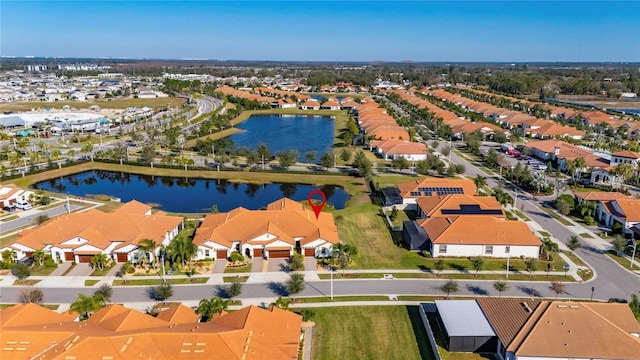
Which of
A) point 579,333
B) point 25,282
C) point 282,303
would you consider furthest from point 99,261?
point 579,333

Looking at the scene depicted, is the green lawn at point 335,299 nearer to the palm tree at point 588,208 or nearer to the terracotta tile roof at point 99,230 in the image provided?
the terracotta tile roof at point 99,230

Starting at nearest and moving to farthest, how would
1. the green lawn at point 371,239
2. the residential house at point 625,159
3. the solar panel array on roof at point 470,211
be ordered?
the green lawn at point 371,239 < the solar panel array on roof at point 470,211 < the residential house at point 625,159

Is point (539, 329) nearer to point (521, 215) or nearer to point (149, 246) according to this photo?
point (521, 215)

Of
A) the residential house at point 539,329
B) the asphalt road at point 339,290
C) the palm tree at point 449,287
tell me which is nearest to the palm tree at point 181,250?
the asphalt road at point 339,290

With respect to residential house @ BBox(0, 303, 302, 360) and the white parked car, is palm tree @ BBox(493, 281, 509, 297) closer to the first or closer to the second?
residential house @ BBox(0, 303, 302, 360)

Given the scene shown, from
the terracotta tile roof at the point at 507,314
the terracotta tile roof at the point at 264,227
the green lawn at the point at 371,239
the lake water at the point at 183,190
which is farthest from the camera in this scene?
the lake water at the point at 183,190

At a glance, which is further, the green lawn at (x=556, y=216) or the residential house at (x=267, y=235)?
the green lawn at (x=556, y=216)

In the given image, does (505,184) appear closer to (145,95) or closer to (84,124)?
(84,124)
